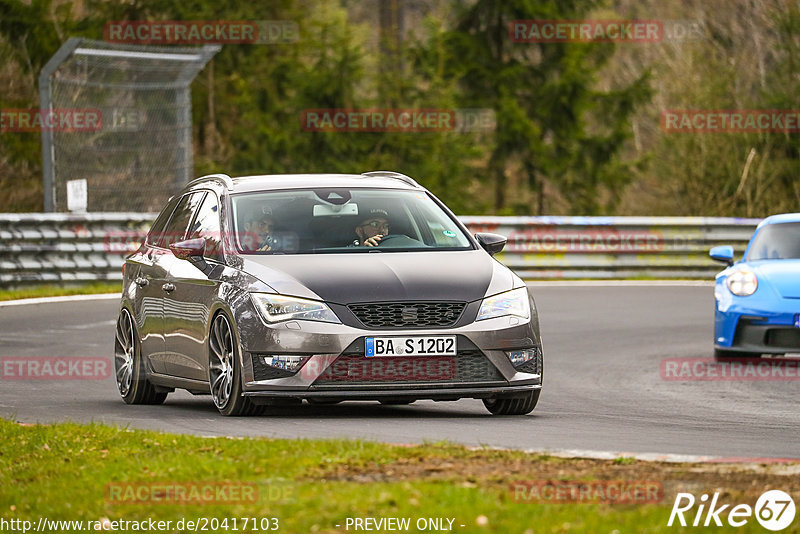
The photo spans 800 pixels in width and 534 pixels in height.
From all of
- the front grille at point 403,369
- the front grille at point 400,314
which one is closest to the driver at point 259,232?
the front grille at point 400,314

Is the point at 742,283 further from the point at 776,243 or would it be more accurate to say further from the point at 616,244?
the point at 616,244

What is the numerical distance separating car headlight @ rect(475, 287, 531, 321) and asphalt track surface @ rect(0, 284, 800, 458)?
2.21ft

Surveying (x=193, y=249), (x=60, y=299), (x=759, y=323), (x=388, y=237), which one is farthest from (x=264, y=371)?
(x=60, y=299)

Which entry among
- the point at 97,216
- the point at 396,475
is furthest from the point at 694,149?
the point at 396,475

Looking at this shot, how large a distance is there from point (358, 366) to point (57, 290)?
13424mm

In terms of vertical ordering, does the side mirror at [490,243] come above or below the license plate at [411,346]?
above

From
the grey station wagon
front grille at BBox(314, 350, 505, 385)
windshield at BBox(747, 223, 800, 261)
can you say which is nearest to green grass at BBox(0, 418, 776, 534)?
the grey station wagon

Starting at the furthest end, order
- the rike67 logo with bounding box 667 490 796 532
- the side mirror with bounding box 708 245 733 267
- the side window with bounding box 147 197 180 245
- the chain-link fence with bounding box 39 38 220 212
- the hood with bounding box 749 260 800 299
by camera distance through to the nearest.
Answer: the chain-link fence with bounding box 39 38 220 212 → the side mirror with bounding box 708 245 733 267 → the hood with bounding box 749 260 800 299 → the side window with bounding box 147 197 180 245 → the rike67 logo with bounding box 667 490 796 532

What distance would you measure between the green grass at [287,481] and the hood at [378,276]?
1.44m

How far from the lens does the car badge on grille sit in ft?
32.4

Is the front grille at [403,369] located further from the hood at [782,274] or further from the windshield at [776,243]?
the windshield at [776,243]

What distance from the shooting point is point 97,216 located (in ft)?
75.9

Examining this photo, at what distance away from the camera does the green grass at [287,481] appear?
6.20 meters

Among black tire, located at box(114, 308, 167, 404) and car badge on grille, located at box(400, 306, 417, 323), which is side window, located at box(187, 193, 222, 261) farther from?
car badge on grille, located at box(400, 306, 417, 323)
